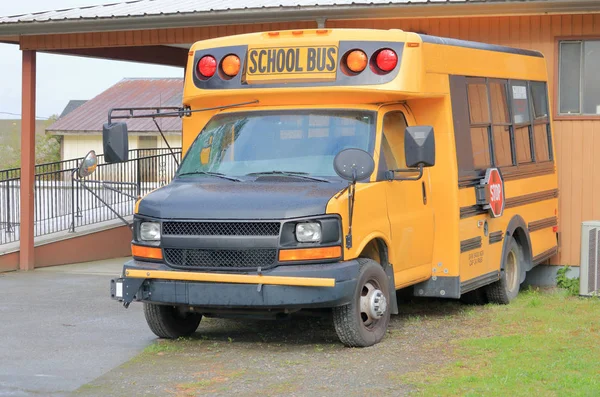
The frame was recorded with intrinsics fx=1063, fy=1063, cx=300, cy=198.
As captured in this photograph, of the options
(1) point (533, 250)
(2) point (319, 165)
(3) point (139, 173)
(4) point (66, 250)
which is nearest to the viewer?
(2) point (319, 165)

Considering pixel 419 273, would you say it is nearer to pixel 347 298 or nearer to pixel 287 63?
pixel 347 298

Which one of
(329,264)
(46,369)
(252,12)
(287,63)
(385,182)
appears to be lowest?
(46,369)

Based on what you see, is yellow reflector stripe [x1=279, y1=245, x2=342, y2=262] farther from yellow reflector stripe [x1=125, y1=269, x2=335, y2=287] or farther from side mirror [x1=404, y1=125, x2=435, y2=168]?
side mirror [x1=404, y1=125, x2=435, y2=168]

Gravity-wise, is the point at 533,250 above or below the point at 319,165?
below

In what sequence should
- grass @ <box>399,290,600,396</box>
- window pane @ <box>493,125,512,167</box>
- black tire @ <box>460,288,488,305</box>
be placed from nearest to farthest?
grass @ <box>399,290,600,396</box> → window pane @ <box>493,125,512,167</box> → black tire @ <box>460,288,488,305</box>

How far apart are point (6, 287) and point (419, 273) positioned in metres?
6.05

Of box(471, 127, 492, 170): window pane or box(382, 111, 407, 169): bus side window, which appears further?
box(471, 127, 492, 170): window pane

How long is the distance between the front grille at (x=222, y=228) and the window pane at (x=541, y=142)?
4.73 m

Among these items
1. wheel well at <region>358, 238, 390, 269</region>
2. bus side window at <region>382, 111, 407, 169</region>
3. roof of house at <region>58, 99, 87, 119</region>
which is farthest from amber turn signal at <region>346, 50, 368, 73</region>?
roof of house at <region>58, 99, 87, 119</region>

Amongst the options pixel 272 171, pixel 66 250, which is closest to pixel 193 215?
pixel 272 171

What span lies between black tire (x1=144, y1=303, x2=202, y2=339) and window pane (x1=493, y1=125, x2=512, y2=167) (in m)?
3.57

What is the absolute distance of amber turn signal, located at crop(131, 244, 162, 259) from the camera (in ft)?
27.8

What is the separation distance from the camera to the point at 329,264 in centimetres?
813

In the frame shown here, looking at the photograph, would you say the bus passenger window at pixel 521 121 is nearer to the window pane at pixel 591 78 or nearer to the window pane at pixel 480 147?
the window pane at pixel 480 147
